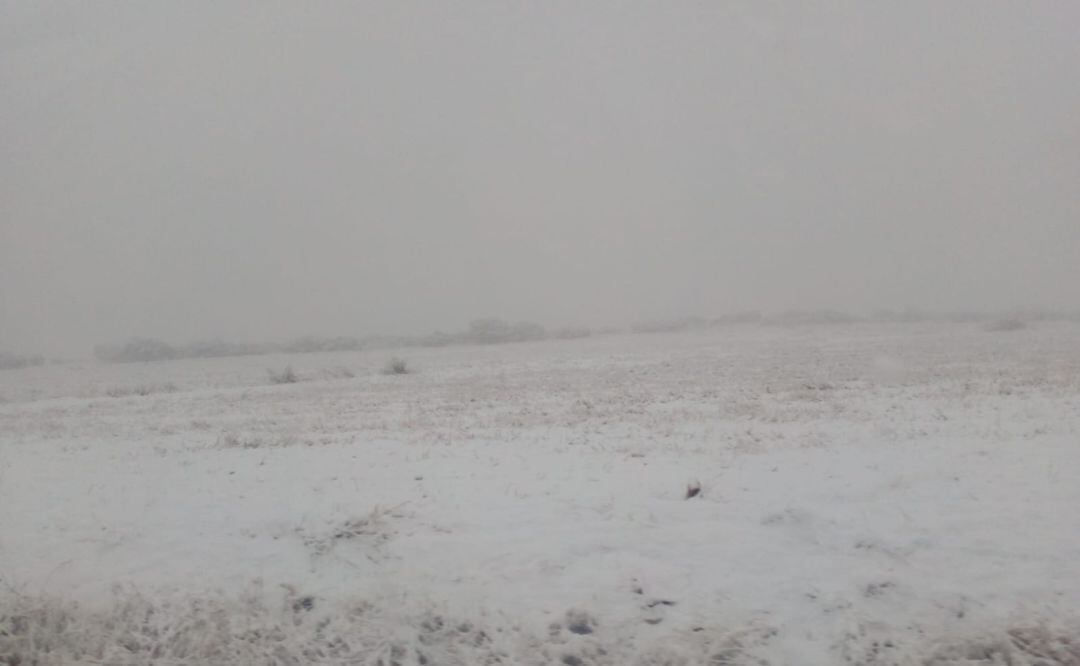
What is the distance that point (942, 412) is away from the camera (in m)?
13.6

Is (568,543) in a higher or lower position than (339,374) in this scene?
lower

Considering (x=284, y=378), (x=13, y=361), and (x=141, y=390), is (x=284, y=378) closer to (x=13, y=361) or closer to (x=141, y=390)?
(x=141, y=390)

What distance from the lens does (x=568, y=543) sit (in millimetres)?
7297

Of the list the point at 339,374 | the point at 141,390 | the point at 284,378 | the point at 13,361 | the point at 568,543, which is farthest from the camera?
the point at 13,361

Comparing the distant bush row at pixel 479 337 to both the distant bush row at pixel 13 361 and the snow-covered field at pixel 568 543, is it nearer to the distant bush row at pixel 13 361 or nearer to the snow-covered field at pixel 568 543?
the distant bush row at pixel 13 361

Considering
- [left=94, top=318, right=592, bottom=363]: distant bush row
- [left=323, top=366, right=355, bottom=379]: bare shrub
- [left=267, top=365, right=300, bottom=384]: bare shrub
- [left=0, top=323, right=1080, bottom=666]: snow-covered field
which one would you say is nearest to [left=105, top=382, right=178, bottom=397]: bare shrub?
[left=267, top=365, right=300, bottom=384]: bare shrub

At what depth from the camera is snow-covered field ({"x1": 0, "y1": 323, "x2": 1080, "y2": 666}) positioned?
230 inches

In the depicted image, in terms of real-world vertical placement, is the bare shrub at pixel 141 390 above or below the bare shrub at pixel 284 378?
below

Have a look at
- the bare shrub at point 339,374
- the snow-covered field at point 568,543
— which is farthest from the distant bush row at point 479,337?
the snow-covered field at point 568,543

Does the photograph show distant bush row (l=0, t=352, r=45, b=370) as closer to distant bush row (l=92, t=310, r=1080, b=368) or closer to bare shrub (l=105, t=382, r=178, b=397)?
distant bush row (l=92, t=310, r=1080, b=368)

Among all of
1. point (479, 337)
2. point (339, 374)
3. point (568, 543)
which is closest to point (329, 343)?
point (479, 337)

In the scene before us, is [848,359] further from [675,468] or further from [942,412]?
[675,468]

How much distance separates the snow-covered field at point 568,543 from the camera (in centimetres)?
584

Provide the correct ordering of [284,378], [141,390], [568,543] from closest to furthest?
[568,543] < [141,390] < [284,378]
